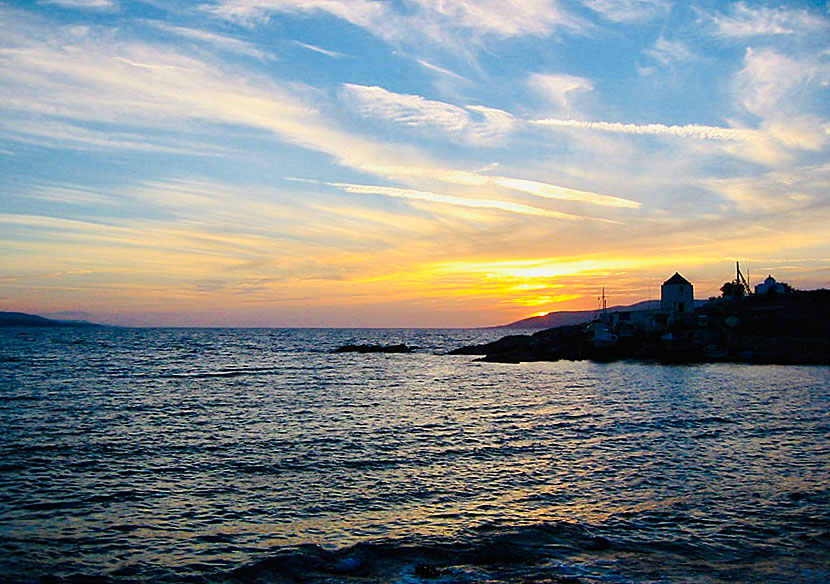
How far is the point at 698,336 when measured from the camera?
81.1m

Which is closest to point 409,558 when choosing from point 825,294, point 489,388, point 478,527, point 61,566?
point 478,527

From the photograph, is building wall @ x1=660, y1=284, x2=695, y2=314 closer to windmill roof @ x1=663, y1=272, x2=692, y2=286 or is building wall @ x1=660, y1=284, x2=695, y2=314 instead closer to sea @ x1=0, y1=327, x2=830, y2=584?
windmill roof @ x1=663, y1=272, x2=692, y2=286

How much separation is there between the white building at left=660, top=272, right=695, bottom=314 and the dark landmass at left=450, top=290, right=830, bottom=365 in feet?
7.14

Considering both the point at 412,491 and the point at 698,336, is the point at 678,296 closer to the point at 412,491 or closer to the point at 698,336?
the point at 698,336

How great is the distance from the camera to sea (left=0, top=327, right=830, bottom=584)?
488 inches

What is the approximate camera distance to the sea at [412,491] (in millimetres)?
12383

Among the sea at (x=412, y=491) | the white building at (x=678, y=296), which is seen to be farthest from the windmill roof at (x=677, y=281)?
the sea at (x=412, y=491)

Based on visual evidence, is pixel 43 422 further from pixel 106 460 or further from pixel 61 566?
→ pixel 61 566

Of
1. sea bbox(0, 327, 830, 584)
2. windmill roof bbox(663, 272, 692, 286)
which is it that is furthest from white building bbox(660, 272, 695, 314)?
sea bbox(0, 327, 830, 584)

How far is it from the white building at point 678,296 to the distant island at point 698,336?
0.15m

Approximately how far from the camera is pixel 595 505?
53.5 feet

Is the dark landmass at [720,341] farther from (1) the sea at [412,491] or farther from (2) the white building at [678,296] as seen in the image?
(1) the sea at [412,491]

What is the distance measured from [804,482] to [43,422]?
31444 mm

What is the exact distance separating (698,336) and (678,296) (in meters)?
17.8
